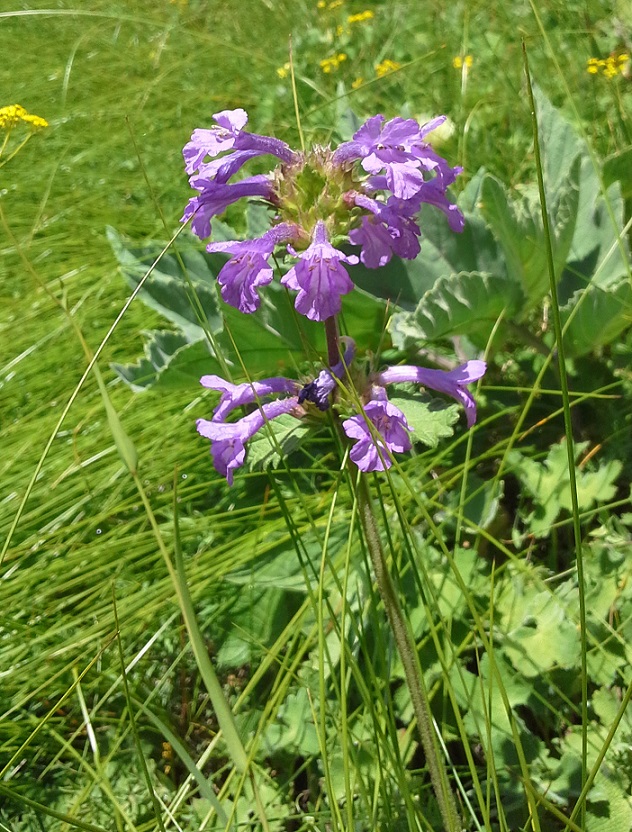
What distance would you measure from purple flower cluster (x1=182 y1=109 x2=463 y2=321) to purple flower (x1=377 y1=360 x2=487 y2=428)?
0.12 metres

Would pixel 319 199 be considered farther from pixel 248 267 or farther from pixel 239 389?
pixel 239 389

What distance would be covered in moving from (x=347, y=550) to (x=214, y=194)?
385 millimetres

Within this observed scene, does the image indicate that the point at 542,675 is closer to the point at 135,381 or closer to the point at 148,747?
the point at 148,747

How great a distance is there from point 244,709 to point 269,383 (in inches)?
21.6

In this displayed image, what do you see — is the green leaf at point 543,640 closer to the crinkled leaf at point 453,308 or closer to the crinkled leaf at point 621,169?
the crinkled leaf at point 453,308

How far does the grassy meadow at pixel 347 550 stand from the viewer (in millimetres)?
861

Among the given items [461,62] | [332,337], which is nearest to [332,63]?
[461,62]

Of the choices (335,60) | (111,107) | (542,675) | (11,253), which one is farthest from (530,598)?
(111,107)

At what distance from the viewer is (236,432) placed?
0.84 m

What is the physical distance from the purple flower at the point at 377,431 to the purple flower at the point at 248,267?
0.51 ft

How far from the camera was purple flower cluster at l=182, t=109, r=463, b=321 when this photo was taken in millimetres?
723

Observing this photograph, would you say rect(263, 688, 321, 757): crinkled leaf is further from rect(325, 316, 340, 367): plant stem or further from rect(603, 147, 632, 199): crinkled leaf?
rect(603, 147, 632, 199): crinkled leaf

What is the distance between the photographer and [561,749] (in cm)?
99

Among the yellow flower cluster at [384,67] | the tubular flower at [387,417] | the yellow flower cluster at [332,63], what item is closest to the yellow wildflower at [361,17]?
the yellow flower cluster at [332,63]
